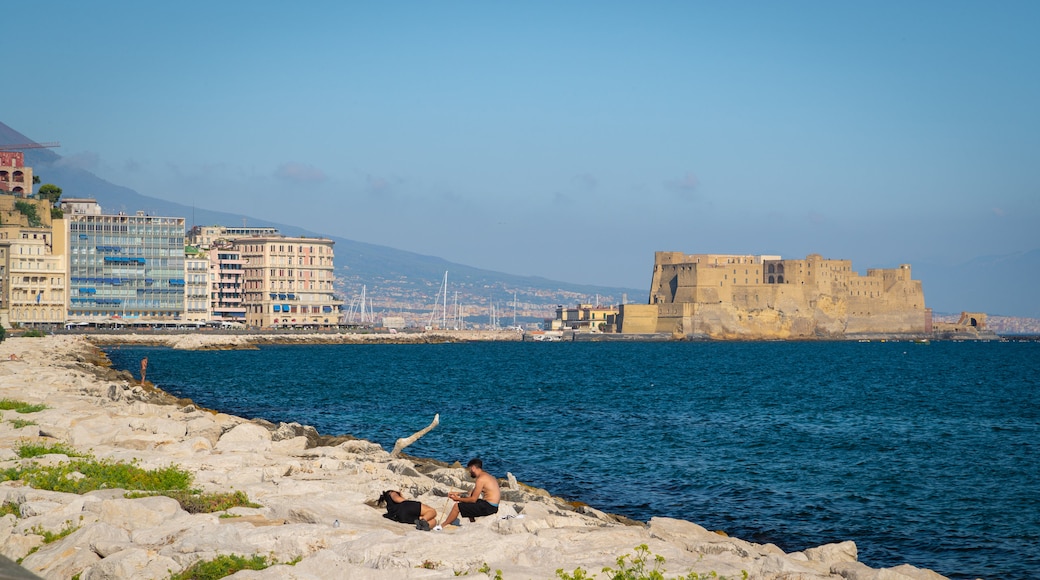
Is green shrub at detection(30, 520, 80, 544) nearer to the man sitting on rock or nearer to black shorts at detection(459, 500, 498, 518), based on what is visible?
the man sitting on rock

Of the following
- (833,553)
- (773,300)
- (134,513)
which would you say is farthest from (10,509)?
(773,300)

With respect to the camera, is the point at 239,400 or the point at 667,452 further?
the point at 239,400

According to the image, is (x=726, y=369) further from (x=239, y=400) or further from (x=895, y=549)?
(x=895, y=549)

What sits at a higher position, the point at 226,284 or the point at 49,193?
the point at 49,193

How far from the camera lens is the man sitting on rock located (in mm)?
9742

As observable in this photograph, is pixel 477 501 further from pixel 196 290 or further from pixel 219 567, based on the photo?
pixel 196 290

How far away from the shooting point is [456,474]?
13.0 meters

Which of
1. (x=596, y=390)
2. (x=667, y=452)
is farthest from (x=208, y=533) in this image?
(x=596, y=390)

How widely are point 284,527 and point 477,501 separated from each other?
2.30m

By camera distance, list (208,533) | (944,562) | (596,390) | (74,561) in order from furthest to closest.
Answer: (596,390) < (944,562) < (208,533) < (74,561)

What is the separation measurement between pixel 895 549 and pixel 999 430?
48.3 ft

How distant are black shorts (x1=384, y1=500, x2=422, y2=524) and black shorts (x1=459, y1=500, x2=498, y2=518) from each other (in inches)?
19.3

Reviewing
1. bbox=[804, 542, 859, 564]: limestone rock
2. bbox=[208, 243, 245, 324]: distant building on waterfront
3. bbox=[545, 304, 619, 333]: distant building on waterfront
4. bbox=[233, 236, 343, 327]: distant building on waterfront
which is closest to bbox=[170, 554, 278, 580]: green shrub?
bbox=[804, 542, 859, 564]: limestone rock

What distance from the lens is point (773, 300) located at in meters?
125
